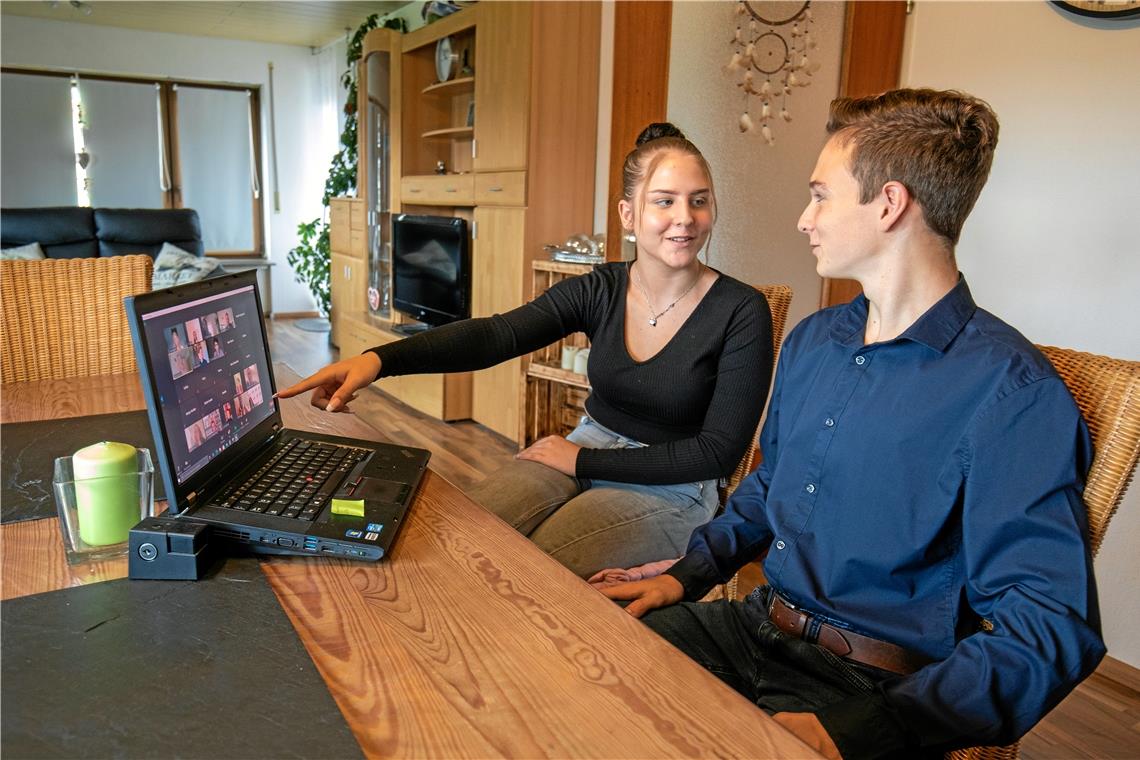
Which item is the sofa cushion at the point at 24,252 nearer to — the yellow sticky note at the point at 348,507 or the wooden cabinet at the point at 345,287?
the wooden cabinet at the point at 345,287

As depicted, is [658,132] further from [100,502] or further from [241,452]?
[100,502]

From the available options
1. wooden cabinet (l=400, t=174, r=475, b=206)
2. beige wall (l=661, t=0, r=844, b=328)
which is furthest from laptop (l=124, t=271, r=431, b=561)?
wooden cabinet (l=400, t=174, r=475, b=206)

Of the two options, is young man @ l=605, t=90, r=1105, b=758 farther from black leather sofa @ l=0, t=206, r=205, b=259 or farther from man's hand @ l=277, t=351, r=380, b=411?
black leather sofa @ l=0, t=206, r=205, b=259

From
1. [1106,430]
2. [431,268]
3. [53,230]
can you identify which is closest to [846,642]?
[1106,430]

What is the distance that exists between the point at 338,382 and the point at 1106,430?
3.41 ft

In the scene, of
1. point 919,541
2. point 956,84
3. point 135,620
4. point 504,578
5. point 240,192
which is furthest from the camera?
point 240,192

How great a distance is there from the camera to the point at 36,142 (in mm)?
7047

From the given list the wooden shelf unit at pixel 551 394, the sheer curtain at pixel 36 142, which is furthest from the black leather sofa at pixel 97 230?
the wooden shelf unit at pixel 551 394

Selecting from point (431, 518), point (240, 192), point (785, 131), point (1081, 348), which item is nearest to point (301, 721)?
point (431, 518)

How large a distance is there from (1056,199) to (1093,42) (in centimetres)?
42

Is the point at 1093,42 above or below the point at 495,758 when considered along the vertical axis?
above

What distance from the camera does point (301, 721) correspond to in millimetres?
630

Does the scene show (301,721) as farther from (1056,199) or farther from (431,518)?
(1056,199)

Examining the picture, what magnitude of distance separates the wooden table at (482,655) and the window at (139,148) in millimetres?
7471
